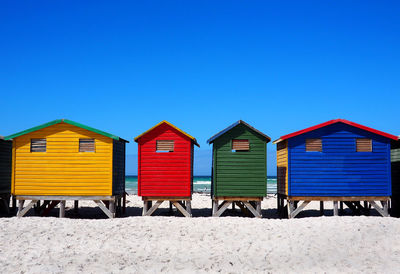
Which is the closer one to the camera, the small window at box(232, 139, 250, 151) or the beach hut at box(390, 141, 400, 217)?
the small window at box(232, 139, 250, 151)

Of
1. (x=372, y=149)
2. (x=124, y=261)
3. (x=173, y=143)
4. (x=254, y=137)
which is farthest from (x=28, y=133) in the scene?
(x=372, y=149)

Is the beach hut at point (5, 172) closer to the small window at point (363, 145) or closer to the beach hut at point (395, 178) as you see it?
the small window at point (363, 145)

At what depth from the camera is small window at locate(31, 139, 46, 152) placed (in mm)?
20125

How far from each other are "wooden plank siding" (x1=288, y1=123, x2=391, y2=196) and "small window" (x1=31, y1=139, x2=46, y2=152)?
12.3 meters

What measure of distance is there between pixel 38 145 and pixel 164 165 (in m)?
6.43

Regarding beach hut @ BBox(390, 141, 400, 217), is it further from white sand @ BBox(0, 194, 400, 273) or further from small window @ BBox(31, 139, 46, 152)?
small window @ BBox(31, 139, 46, 152)

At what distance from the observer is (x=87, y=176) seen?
781 inches

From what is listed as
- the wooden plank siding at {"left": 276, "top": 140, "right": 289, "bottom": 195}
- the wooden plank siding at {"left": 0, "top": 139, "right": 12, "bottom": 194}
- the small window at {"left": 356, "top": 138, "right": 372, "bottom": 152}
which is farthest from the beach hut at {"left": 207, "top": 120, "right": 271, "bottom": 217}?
the wooden plank siding at {"left": 0, "top": 139, "right": 12, "bottom": 194}

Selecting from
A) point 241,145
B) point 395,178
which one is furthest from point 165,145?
point 395,178

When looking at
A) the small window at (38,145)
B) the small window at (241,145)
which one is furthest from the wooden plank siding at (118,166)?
the small window at (241,145)

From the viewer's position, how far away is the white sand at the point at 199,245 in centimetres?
1383

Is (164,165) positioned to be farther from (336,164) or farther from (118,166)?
(336,164)

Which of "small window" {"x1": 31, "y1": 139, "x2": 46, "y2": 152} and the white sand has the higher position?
"small window" {"x1": 31, "y1": 139, "x2": 46, "y2": 152}

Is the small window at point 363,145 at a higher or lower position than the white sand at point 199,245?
higher
